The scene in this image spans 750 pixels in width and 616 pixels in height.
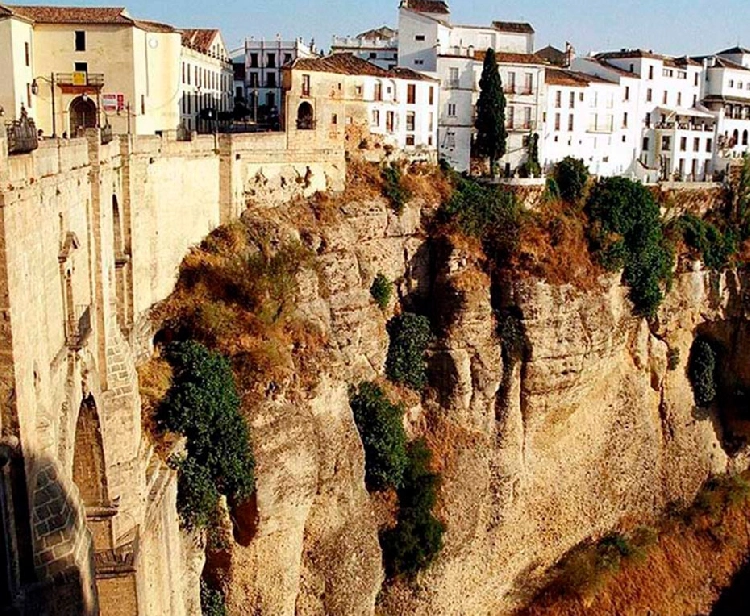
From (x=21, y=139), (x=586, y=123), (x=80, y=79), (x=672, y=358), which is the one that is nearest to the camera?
(x=21, y=139)

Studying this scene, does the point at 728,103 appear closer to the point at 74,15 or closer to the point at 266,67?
the point at 266,67

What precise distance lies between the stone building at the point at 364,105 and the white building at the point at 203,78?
15.1 ft

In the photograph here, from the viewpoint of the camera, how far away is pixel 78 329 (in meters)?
13.4

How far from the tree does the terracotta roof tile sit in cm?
1119

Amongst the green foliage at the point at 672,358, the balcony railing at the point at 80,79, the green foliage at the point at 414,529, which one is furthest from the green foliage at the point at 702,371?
the balcony railing at the point at 80,79

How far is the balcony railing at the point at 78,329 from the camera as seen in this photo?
13.1 m

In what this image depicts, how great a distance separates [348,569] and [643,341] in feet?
43.1

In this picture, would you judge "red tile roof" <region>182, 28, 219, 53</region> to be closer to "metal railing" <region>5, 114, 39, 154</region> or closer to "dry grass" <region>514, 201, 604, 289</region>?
"dry grass" <region>514, 201, 604, 289</region>

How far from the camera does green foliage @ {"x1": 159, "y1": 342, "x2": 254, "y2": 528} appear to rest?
1756 cm

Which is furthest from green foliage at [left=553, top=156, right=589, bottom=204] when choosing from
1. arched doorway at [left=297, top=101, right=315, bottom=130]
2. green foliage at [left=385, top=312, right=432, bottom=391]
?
arched doorway at [left=297, top=101, right=315, bottom=130]

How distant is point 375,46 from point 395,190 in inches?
566

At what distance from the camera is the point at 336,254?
23297mm

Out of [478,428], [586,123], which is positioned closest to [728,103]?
[586,123]

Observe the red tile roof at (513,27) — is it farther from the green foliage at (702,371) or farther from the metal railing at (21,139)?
the metal railing at (21,139)
